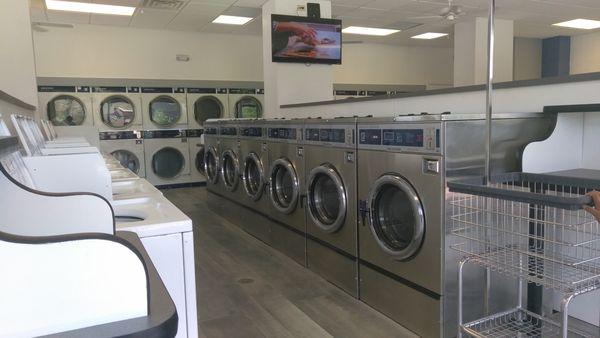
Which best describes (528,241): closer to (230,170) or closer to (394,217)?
(394,217)

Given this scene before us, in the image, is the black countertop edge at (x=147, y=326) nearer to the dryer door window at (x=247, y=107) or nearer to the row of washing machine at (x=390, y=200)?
the row of washing machine at (x=390, y=200)

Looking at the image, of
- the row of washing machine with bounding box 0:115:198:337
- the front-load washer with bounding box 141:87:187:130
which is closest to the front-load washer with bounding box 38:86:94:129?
the front-load washer with bounding box 141:87:187:130

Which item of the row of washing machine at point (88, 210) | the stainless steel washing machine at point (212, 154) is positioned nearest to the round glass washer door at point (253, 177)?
the stainless steel washing machine at point (212, 154)

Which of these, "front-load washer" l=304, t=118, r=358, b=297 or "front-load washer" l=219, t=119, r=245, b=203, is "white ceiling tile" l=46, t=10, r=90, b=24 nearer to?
"front-load washer" l=219, t=119, r=245, b=203

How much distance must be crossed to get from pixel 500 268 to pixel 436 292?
2.54 feet

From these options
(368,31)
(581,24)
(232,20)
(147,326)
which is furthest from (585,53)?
(147,326)

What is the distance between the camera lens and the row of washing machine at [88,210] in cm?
106

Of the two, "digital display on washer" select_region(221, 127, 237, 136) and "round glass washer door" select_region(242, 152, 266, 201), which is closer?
"round glass washer door" select_region(242, 152, 266, 201)

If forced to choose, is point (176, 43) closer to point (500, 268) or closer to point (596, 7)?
point (596, 7)

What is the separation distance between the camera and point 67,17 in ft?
22.5

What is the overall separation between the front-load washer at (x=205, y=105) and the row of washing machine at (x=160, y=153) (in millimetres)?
215

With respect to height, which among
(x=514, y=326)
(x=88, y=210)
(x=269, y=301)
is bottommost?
(x=269, y=301)

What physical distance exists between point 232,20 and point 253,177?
139 inches

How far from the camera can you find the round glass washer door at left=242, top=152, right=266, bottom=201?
4.37m
